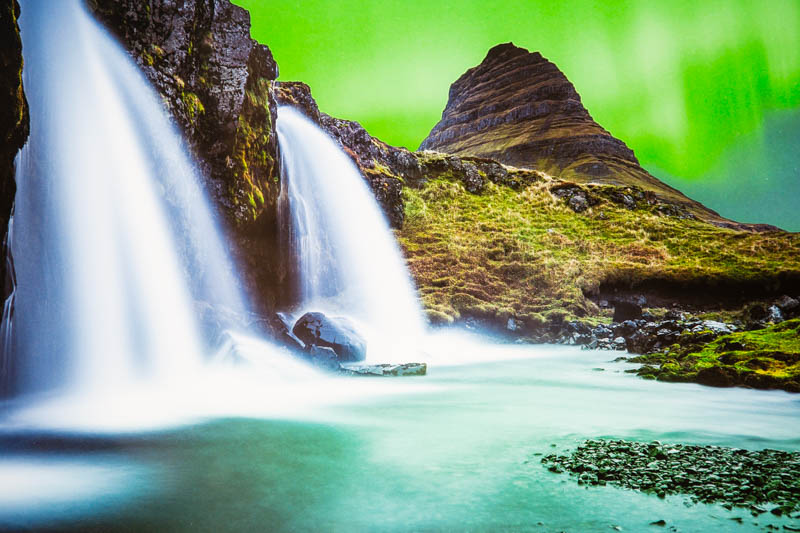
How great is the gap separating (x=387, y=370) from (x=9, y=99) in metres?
11.0

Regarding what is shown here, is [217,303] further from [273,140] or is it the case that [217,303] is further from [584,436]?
[584,436]

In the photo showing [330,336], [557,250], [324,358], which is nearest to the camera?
[324,358]

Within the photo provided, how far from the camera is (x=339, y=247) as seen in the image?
92.8 ft

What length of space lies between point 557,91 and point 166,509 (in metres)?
163

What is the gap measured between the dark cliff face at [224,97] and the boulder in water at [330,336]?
4532 mm

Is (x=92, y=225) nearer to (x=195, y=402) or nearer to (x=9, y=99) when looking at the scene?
(x=9, y=99)

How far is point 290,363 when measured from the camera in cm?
1528

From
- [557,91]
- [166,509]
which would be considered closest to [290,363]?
[166,509]

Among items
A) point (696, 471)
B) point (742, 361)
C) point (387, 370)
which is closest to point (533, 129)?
point (742, 361)

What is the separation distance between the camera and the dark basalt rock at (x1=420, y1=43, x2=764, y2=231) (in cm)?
11381

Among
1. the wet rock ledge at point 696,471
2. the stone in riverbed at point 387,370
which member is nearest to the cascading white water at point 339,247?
the stone in riverbed at point 387,370

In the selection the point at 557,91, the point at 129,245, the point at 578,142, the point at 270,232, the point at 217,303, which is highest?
the point at 557,91

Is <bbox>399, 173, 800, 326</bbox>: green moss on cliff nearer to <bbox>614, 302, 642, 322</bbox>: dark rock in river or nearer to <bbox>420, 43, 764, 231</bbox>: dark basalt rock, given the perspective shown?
<bbox>614, 302, 642, 322</bbox>: dark rock in river

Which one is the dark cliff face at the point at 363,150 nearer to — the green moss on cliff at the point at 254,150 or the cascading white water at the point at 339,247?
the cascading white water at the point at 339,247
